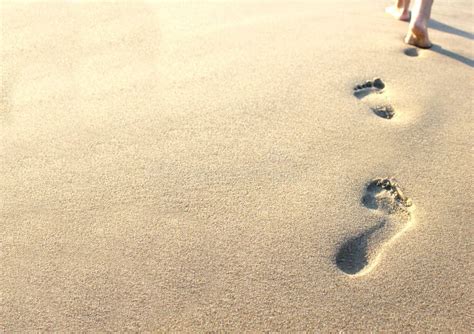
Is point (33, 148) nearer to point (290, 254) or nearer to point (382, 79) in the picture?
point (290, 254)

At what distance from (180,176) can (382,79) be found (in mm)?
952

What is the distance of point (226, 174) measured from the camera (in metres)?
1.49

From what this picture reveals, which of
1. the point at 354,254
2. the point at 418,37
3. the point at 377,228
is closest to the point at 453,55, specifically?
the point at 418,37

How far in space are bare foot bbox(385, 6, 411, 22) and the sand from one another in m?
0.19

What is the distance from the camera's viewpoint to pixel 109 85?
1873mm

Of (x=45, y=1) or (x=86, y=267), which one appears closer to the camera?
(x=86, y=267)

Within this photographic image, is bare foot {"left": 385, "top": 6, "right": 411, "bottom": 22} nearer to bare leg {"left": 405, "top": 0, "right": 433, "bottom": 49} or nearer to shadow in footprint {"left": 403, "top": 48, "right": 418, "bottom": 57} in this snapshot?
bare leg {"left": 405, "top": 0, "right": 433, "bottom": 49}

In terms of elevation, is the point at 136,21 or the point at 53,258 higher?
the point at 136,21

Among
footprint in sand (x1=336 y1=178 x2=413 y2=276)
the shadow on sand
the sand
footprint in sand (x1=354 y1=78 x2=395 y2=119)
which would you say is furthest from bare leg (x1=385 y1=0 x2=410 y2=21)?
footprint in sand (x1=336 y1=178 x2=413 y2=276)

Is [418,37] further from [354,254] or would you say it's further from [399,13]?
[354,254]

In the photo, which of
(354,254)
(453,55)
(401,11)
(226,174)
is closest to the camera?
(354,254)

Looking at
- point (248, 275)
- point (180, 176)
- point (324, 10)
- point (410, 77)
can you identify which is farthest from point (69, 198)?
point (324, 10)

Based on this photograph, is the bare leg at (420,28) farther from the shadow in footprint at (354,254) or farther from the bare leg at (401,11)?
the shadow in footprint at (354,254)

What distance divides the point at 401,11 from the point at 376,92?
0.81 metres
